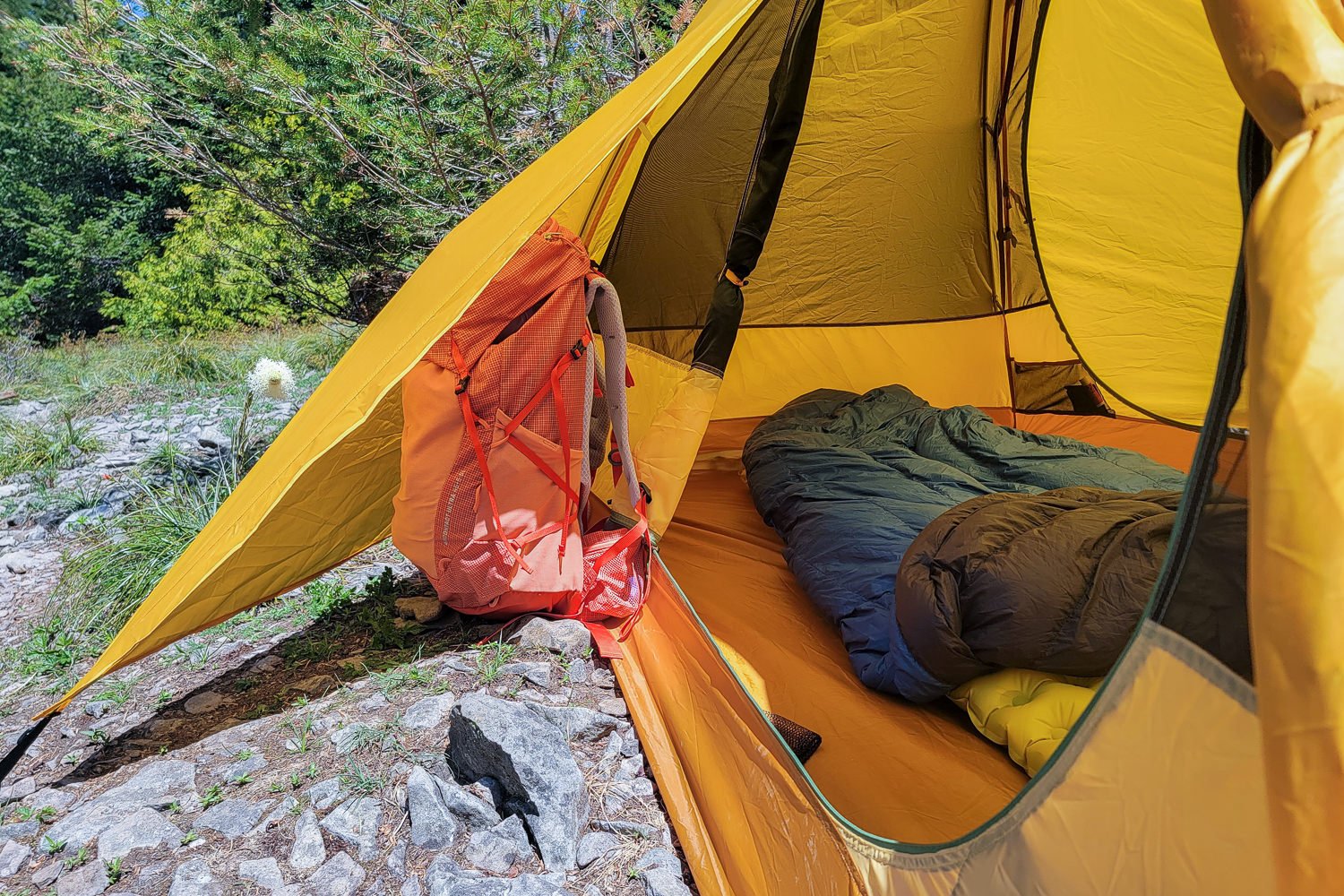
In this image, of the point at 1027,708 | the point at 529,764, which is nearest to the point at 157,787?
the point at 529,764

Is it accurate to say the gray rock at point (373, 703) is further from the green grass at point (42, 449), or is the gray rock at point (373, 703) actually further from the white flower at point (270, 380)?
the green grass at point (42, 449)

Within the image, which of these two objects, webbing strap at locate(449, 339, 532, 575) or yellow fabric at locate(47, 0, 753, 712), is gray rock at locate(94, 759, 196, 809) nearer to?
yellow fabric at locate(47, 0, 753, 712)

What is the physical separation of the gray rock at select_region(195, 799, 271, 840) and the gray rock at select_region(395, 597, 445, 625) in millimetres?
650

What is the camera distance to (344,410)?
1.39 metres

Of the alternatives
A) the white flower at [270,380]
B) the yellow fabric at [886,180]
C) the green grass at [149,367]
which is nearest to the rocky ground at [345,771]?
the white flower at [270,380]

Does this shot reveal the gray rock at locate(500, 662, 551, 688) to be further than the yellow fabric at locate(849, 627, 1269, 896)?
Yes

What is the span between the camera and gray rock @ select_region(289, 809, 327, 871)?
4.36 feet

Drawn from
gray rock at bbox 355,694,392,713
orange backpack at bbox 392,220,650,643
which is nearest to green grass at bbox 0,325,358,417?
orange backpack at bbox 392,220,650,643

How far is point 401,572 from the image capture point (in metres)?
2.39

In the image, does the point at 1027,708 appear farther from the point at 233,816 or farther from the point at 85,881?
the point at 85,881

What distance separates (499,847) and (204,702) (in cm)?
86

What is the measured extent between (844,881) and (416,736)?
0.91m

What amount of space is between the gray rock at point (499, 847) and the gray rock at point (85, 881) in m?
0.55

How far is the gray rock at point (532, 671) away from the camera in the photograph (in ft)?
5.82
